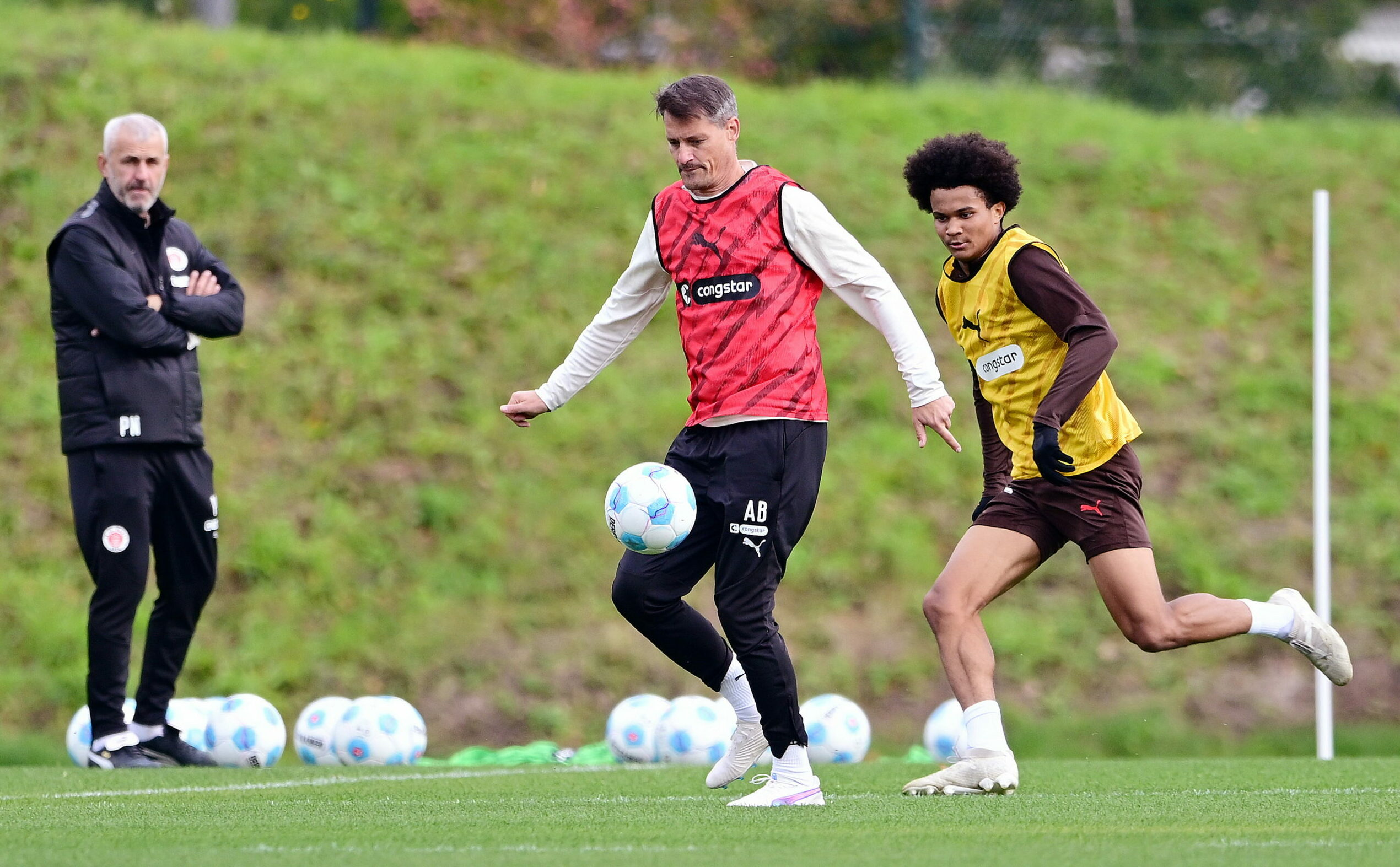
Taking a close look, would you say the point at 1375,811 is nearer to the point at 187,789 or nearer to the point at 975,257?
the point at 975,257

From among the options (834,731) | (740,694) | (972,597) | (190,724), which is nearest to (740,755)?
(740,694)

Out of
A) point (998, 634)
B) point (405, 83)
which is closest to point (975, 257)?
point (998, 634)

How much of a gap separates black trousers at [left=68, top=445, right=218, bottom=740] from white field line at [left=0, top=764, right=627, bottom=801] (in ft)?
3.51

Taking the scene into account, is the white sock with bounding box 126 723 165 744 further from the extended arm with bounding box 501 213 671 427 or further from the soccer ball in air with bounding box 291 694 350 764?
the extended arm with bounding box 501 213 671 427

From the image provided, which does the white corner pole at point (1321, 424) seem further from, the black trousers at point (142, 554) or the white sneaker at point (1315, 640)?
the black trousers at point (142, 554)

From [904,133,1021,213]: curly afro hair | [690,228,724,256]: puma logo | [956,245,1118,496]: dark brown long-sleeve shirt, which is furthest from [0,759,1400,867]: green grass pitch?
[904,133,1021,213]: curly afro hair

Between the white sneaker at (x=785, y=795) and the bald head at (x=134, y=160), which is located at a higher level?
the bald head at (x=134, y=160)

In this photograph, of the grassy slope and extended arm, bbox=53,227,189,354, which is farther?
the grassy slope

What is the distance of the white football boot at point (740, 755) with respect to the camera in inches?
Result: 229

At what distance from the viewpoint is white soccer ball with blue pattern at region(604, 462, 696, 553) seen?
17.1 feet

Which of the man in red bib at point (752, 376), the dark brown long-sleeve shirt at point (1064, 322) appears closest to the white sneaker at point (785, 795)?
the man in red bib at point (752, 376)

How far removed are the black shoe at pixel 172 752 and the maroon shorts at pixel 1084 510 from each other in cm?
373

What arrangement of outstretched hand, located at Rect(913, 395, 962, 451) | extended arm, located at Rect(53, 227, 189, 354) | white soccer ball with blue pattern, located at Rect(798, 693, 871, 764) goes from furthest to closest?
white soccer ball with blue pattern, located at Rect(798, 693, 871, 764) → extended arm, located at Rect(53, 227, 189, 354) → outstretched hand, located at Rect(913, 395, 962, 451)

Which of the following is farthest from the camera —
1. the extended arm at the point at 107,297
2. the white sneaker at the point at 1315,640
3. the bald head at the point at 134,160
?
the bald head at the point at 134,160
